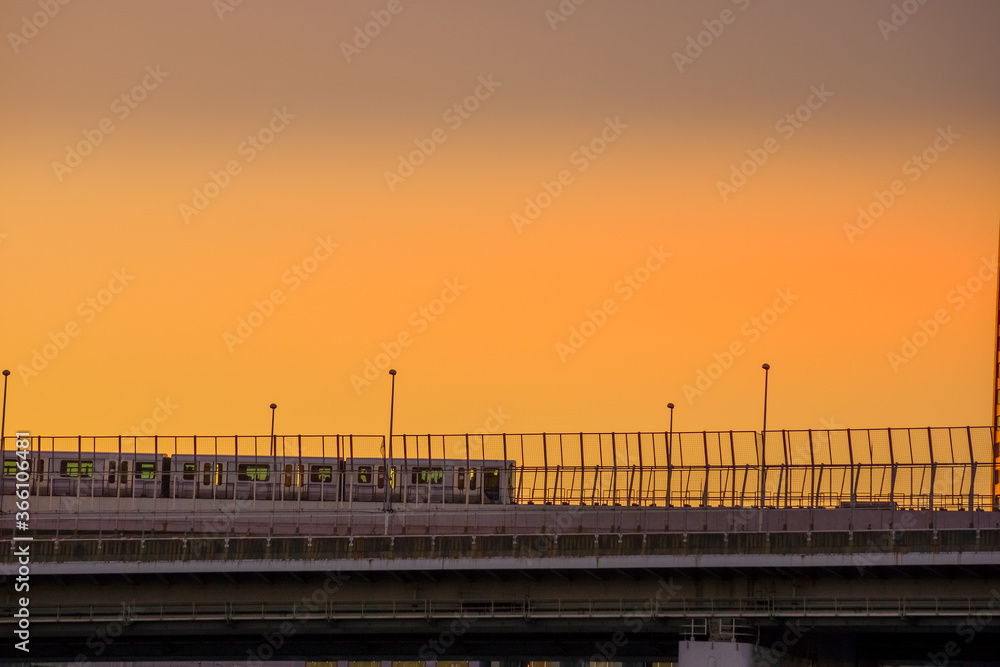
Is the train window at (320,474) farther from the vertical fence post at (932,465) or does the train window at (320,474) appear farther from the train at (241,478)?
the vertical fence post at (932,465)

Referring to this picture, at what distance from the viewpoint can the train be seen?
314 ft

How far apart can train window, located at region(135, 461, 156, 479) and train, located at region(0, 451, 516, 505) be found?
0.05m

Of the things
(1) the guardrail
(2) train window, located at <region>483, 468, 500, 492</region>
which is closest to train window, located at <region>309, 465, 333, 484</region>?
(2) train window, located at <region>483, 468, 500, 492</region>

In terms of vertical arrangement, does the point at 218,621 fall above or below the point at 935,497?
below

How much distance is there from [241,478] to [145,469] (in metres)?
5.73

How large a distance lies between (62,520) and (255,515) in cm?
1003

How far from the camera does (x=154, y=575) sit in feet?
224

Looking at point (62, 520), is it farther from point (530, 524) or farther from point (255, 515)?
point (530, 524)

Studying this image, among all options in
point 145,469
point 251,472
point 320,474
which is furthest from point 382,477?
point 145,469

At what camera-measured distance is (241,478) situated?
99312 mm

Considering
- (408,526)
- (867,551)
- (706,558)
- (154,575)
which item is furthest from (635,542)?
(154,575)

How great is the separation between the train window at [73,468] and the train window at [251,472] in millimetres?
8459

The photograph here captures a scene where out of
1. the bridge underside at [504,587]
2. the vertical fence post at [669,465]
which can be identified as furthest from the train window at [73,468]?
the vertical fence post at [669,465]

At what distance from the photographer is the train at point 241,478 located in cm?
9569
